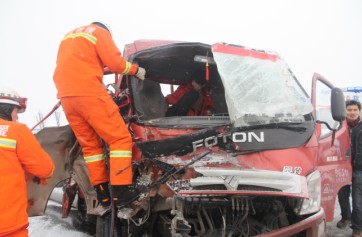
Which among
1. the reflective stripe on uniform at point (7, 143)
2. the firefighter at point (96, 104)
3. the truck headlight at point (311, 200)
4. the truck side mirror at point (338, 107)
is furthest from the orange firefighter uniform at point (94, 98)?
the truck side mirror at point (338, 107)

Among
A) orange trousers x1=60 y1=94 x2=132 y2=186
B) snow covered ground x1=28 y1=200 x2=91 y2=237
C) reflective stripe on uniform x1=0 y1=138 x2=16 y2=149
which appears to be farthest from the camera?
snow covered ground x1=28 y1=200 x2=91 y2=237

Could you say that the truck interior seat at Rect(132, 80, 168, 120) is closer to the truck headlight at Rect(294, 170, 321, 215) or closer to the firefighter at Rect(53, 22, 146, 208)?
the firefighter at Rect(53, 22, 146, 208)

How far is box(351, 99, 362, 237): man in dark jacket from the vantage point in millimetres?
3891

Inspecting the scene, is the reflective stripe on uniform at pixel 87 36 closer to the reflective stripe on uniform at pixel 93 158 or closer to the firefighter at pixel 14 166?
the firefighter at pixel 14 166

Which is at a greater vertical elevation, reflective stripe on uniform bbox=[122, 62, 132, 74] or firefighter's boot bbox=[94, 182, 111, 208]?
reflective stripe on uniform bbox=[122, 62, 132, 74]

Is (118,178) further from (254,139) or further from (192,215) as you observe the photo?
(254,139)

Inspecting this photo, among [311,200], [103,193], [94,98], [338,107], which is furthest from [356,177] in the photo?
[94,98]

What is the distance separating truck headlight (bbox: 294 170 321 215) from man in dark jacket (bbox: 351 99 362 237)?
1.90 m

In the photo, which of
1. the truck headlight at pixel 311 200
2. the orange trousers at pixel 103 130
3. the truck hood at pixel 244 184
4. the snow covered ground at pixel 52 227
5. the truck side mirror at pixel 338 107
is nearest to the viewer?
the truck hood at pixel 244 184

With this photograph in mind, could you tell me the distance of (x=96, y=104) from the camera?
264 centimetres

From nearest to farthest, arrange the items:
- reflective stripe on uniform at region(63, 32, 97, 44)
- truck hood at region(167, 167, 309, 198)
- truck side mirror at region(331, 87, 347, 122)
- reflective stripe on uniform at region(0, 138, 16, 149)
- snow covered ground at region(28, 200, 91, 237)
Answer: truck hood at region(167, 167, 309, 198)
reflective stripe on uniform at region(0, 138, 16, 149)
reflective stripe on uniform at region(63, 32, 97, 44)
truck side mirror at region(331, 87, 347, 122)
snow covered ground at region(28, 200, 91, 237)

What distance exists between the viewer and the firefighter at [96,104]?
2600 mm

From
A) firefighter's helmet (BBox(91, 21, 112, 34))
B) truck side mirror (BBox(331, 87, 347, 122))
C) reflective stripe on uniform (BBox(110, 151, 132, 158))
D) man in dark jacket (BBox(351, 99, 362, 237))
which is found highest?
firefighter's helmet (BBox(91, 21, 112, 34))

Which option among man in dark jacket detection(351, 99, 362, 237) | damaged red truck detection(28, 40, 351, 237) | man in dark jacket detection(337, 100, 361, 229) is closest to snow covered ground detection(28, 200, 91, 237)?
damaged red truck detection(28, 40, 351, 237)
